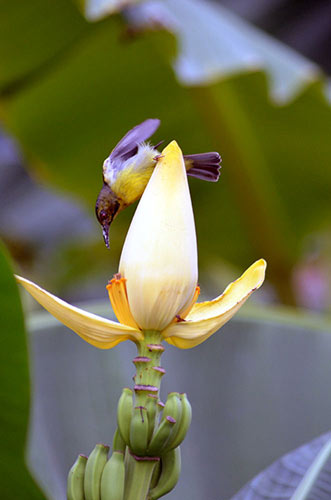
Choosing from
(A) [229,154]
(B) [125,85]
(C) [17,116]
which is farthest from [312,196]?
(C) [17,116]

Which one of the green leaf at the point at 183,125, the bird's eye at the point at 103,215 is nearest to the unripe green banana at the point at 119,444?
the bird's eye at the point at 103,215

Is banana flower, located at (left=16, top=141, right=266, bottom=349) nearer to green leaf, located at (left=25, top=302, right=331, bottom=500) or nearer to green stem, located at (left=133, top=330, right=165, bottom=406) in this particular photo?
green stem, located at (left=133, top=330, right=165, bottom=406)

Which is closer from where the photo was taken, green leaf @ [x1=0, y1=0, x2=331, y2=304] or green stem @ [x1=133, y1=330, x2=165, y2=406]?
green stem @ [x1=133, y1=330, x2=165, y2=406]

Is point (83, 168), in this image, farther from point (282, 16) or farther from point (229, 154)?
point (282, 16)

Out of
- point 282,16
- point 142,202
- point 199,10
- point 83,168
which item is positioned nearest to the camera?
point 142,202

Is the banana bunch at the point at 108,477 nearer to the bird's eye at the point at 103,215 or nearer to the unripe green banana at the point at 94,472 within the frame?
the unripe green banana at the point at 94,472

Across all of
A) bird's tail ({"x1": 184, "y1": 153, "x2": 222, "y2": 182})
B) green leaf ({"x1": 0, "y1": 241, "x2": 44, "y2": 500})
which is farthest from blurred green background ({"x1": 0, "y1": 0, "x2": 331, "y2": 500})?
bird's tail ({"x1": 184, "y1": 153, "x2": 222, "y2": 182})

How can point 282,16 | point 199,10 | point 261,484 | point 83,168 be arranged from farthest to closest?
point 282,16
point 83,168
point 199,10
point 261,484
